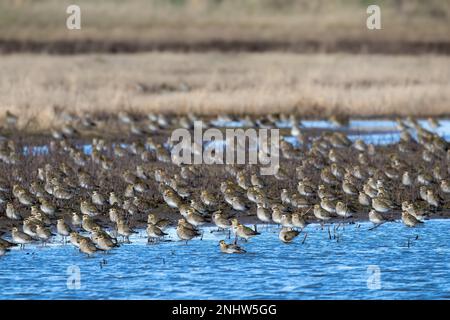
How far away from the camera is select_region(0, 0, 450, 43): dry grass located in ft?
162

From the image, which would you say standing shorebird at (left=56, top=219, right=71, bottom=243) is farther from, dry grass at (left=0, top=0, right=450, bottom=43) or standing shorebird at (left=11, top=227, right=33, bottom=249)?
dry grass at (left=0, top=0, right=450, bottom=43)

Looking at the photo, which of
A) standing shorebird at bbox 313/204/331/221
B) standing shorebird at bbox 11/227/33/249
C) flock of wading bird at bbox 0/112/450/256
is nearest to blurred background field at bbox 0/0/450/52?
flock of wading bird at bbox 0/112/450/256

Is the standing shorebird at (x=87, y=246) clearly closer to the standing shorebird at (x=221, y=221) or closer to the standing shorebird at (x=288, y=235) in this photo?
the standing shorebird at (x=221, y=221)

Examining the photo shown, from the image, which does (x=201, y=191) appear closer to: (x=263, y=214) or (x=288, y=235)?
(x=263, y=214)

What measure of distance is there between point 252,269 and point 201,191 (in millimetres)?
4500

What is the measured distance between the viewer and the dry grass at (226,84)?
30797 mm

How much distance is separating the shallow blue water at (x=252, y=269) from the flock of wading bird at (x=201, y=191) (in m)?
0.25

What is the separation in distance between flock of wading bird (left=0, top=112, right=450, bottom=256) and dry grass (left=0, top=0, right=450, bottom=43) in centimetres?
2565

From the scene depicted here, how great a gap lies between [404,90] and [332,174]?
43.5 ft

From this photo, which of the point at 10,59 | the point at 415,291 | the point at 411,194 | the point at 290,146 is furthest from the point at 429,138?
the point at 10,59

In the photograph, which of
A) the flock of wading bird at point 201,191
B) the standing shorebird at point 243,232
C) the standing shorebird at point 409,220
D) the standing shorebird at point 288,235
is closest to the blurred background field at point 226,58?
the flock of wading bird at point 201,191

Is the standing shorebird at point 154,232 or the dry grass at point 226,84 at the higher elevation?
the standing shorebird at point 154,232

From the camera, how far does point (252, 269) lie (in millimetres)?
14992

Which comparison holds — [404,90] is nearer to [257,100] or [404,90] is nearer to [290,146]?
[257,100]
